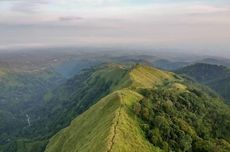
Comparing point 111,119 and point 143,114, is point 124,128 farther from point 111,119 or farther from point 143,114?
point 143,114

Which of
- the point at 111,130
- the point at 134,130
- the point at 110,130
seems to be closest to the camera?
the point at 111,130

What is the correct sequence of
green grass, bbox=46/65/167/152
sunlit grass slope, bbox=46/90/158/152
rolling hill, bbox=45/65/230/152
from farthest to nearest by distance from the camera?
rolling hill, bbox=45/65/230/152 < green grass, bbox=46/65/167/152 < sunlit grass slope, bbox=46/90/158/152

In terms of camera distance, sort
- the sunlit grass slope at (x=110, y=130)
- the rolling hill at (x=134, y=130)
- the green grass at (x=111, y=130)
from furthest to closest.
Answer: the rolling hill at (x=134, y=130) → the green grass at (x=111, y=130) → the sunlit grass slope at (x=110, y=130)

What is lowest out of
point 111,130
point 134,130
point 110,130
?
point 134,130

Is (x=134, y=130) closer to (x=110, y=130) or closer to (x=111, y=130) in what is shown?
(x=110, y=130)

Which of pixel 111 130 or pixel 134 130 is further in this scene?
pixel 134 130

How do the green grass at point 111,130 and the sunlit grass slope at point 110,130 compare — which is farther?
the green grass at point 111,130

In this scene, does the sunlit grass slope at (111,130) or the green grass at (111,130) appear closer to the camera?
the sunlit grass slope at (111,130)

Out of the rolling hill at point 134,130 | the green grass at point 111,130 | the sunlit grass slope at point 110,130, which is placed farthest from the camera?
the rolling hill at point 134,130

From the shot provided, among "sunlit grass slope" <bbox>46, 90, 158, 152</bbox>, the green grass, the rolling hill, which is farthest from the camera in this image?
the rolling hill

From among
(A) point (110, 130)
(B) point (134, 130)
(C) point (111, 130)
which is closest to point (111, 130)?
(C) point (111, 130)

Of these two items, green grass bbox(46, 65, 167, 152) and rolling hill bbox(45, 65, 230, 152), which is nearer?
green grass bbox(46, 65, 167, 152)
